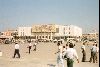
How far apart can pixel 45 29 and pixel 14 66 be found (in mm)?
138908

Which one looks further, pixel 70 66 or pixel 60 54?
pixel 60 54

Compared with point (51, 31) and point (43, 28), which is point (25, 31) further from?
point (51, 31)

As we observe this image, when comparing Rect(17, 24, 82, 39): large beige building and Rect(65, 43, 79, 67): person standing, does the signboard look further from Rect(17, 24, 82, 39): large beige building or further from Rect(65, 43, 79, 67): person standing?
Rect(65, 43, 79, 67): person standing

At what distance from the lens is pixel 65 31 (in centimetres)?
15188

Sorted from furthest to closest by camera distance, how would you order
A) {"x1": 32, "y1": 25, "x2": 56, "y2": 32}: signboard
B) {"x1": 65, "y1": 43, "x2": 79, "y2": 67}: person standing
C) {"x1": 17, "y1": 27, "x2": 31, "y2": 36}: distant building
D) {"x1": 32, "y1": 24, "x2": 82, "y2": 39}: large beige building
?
{"x1": 17, "y1": 27, "x2": 31, "y2": 36}: distant building < {"x1": 32, "y1": 24, "x2": 82, "y2": 39}: large beige building < {"x1": 32, "y1": 25, "x2": 56, "y2": 32}: signboard < {"x1": 65, "y1": 43, "x2": 79, "y2": 67}: person standing

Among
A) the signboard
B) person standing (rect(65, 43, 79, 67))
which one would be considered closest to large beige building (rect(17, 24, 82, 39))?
the signboard

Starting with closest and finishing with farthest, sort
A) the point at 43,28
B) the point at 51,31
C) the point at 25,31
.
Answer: the point at 51,31 → the point at 43,28 → the point at 25,31

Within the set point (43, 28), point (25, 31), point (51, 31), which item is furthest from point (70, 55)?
point (25, 31)

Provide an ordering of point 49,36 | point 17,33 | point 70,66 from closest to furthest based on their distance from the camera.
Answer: point 70,66 → point 49,36 → point 17,33

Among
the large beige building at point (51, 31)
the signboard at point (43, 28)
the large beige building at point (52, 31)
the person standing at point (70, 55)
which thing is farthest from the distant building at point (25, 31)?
the person standing at point (70, 55)

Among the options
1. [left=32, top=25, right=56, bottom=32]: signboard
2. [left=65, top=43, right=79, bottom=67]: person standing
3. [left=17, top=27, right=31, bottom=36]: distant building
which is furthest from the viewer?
[left=17, top=27, right=31, bottom=36]: distant building

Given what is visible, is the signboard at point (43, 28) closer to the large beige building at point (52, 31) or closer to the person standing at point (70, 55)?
the large beige building at point (52, 31)

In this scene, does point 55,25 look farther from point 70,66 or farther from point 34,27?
point 70,66

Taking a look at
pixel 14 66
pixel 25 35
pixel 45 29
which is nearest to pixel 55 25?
Answer: pixel 45 29
